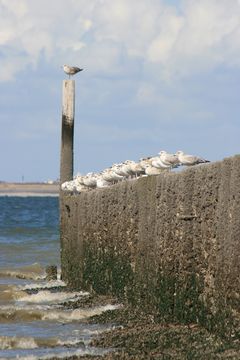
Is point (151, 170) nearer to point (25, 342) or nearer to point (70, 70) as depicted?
point (25, 342)

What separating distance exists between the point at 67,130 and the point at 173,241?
13.0 meters

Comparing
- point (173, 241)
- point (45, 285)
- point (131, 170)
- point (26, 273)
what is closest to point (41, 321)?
point (131, 170)

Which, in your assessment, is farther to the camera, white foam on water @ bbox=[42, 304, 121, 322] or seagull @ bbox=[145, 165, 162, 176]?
white foam on water @ bbox=[42, 304, 121, 322]

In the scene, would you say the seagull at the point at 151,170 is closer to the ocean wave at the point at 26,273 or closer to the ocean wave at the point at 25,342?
the ocean wave at the point at 25,342

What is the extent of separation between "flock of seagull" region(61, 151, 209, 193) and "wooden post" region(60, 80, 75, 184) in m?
1.48

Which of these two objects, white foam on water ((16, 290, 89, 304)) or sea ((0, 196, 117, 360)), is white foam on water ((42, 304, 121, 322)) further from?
white foam on water ((16, 290, 89, 304))

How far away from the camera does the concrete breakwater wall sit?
1240cm

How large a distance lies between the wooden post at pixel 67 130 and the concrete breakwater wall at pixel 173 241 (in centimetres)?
619

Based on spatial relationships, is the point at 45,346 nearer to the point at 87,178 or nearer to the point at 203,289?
the point at 203,289

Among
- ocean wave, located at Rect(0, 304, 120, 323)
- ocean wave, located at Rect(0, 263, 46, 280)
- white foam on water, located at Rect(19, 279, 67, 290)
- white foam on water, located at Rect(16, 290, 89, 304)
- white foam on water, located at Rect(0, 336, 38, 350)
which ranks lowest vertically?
white foam on water, located at Rect(0, 336, 38, 350)

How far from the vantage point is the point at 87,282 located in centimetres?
2188

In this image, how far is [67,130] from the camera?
2734 centimetres

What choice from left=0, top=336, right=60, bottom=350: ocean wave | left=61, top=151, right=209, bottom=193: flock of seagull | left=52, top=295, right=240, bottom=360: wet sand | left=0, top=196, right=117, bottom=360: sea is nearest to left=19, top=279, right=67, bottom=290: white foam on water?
left=0, top=196, right=117, bottom=360: sea

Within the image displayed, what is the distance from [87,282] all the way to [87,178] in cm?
236
